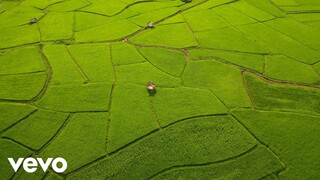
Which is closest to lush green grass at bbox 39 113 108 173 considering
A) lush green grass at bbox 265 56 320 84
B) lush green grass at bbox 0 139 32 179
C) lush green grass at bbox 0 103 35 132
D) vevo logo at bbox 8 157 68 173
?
vevo logo at bbox 8 157 68 173

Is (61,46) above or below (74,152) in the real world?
above

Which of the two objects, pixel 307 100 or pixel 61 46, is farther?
pixel 61 46

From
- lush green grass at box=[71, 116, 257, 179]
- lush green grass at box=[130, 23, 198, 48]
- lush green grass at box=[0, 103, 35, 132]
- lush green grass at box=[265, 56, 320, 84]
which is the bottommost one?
lush green grass at box=[71, 116, 257, 179]

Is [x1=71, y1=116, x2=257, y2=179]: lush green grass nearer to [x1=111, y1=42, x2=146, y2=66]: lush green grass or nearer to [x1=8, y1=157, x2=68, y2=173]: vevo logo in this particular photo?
[x1=8, y1=157, x2=68, y2=173]: vevo logo

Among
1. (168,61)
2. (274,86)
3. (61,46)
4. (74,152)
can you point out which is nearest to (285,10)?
(274,86)

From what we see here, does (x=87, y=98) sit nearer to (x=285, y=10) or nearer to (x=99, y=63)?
(x=99, y=63)

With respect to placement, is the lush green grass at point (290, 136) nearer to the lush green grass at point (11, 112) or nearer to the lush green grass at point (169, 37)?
the lush green grass at point (169, 37)
